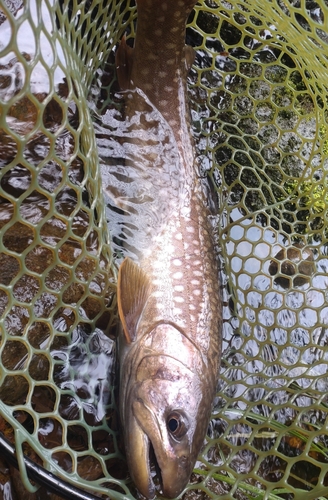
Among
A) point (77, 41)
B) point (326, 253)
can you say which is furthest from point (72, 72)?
point (326, 253)

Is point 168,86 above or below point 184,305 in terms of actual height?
above

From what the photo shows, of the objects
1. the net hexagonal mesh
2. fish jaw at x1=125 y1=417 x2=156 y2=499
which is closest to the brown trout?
fish jaw at x1=125 y1=417 x2=156 y2=499

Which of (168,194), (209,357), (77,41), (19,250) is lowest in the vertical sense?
(19,250)

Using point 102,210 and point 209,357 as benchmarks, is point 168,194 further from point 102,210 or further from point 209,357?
point 209,357

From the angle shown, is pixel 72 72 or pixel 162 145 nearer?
pixel 72 72

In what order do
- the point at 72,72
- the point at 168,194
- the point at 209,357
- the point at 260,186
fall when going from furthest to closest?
the point at 260,186 → the point at 168,194 → the point at 209,357 → the point at 72,72

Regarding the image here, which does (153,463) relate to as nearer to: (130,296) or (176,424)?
(176,424)

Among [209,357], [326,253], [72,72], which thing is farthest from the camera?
[326,253]
